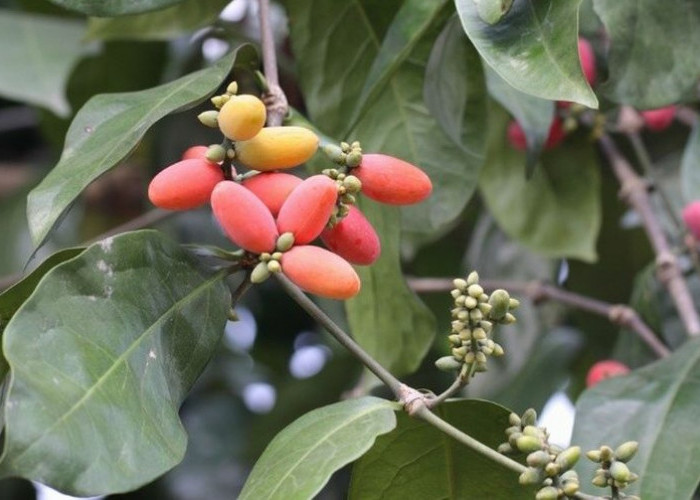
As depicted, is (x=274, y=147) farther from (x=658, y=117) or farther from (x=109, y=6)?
(x=658, y=117)

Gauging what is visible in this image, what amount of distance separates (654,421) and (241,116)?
44cm

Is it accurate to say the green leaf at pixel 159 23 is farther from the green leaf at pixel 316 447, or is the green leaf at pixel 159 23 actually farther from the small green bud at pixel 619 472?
the small green bud at pixel 619 472

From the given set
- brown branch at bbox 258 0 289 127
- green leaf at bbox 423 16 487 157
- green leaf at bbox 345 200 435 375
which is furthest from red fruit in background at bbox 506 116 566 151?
brown branch at bbox 258 0 289 127

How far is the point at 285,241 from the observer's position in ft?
2.29

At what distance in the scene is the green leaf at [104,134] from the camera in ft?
2.37

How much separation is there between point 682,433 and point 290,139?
394 millimetres

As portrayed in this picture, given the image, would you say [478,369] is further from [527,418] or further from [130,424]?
[130,424]

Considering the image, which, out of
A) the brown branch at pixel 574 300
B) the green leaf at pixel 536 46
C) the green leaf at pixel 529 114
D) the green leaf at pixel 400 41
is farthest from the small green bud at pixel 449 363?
the brown branch at pixel 574 300

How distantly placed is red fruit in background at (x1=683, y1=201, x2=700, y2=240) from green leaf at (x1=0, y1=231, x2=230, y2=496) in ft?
1.99

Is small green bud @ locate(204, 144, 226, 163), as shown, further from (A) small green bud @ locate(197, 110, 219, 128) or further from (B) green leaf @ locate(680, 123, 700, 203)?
(B) green leaf @ locate(680, 123, 700, 203)

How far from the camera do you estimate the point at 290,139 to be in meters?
0.72

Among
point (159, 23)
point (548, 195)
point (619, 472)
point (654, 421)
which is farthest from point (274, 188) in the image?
point (548, 195)

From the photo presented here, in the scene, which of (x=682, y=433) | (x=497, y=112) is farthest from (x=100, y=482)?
(x=497, y=112)

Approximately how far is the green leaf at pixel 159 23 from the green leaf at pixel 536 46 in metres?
0.41
